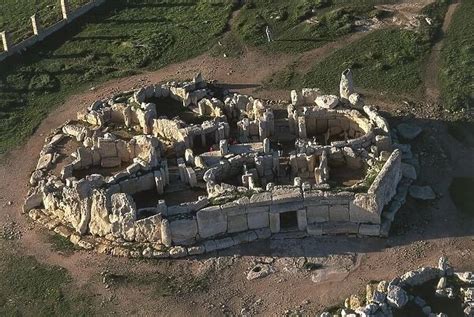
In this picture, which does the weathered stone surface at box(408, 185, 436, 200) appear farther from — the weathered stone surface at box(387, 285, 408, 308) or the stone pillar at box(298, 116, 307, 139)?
the weathered stone surface at box(387, 285, 408, 308)

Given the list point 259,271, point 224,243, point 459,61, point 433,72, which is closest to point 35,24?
point 224,243

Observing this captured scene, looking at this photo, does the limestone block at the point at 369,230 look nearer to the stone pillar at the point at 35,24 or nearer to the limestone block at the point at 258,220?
the limestone block at the point at 258,220

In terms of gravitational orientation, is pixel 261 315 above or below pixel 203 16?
below

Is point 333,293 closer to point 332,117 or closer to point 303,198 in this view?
point 303,198

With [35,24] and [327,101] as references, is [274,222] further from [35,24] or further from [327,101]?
[35,24]

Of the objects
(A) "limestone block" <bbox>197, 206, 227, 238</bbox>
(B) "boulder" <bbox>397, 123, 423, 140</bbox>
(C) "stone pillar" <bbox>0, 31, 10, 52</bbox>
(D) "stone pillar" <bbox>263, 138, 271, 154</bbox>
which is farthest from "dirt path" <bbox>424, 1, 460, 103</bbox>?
(C) "stone pillar" <bbox>0, 31, 10, 52</bbox>

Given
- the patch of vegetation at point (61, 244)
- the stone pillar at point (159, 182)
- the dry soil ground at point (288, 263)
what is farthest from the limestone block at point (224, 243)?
the patch of vegetation at point (61, 244)

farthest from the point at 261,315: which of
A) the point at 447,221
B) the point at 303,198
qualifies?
the point at 447,221
